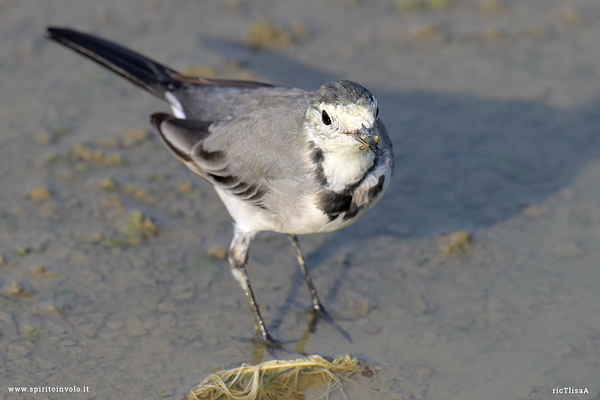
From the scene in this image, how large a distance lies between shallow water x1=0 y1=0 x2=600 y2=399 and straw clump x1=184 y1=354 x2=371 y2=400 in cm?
22

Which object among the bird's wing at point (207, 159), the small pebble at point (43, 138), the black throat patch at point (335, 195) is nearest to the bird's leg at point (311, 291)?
the bird's wing at point (207, 159)

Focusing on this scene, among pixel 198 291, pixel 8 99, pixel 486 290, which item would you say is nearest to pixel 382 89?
pixel 486 290

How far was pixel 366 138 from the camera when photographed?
17.6 ft

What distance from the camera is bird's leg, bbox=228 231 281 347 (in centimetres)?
668

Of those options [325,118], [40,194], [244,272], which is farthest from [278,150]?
[40,194]

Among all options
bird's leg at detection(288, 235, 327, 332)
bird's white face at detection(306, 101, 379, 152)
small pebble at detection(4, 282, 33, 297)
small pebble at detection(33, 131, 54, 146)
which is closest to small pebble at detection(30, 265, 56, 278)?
small pebble at detection(4, 282, 33, 297)

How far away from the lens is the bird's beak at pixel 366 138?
532 centimetres

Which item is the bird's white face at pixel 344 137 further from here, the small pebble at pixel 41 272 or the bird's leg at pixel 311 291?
the small pebble at pixel 41 272

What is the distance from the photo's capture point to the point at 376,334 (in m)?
6.75

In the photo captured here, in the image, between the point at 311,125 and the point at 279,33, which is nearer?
the point at 311,125

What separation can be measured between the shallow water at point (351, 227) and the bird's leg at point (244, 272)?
0.16 m

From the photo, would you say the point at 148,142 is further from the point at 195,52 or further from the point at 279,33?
the point at 279,33

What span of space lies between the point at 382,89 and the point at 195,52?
104 inches

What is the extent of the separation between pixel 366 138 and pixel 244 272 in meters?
2.13
